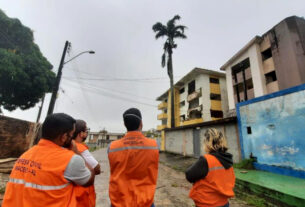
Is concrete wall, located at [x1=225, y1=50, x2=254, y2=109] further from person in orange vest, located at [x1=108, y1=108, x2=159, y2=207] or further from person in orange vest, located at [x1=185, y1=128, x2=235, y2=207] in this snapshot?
person in orange vest, located at [x1=108, y1=108, x2=159, y2=207]

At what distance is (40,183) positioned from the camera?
1086 mm

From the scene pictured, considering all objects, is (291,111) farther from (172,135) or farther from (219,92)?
(219,92)

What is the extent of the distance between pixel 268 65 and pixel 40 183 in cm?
2122

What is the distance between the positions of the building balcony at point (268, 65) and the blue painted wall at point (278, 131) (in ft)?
40.2

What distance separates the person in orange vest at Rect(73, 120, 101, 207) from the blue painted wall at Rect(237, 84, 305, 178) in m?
7.14

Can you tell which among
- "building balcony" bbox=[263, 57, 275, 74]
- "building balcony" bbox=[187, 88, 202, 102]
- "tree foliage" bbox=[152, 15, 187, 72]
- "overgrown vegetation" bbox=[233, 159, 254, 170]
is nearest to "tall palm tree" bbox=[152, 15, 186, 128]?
"tree foliage" bbox=[152, 15, 187, 72]

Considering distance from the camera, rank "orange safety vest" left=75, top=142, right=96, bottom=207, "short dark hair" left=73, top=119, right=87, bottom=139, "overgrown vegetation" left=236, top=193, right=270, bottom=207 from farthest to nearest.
Result: 1. "overgrown vegetation" left=236, top=193, right=270, bottom=207
2. "short dark hair" left=73, top=119, right=87, bottom=139
3. "orange safety vest" left=75, top=142, right=96, bottom=207

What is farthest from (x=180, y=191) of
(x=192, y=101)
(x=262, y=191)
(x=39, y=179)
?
(x=192, y=101)

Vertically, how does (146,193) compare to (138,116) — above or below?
below

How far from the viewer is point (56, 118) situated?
4.50 feet

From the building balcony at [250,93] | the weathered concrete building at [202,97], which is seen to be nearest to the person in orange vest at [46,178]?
the building balcony at [250,93]

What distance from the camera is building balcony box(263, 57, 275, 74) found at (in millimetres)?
15953

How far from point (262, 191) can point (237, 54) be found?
61.9 feet

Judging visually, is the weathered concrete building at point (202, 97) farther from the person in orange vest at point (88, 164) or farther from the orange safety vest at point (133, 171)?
the orange safety vest at point (133, 171)
